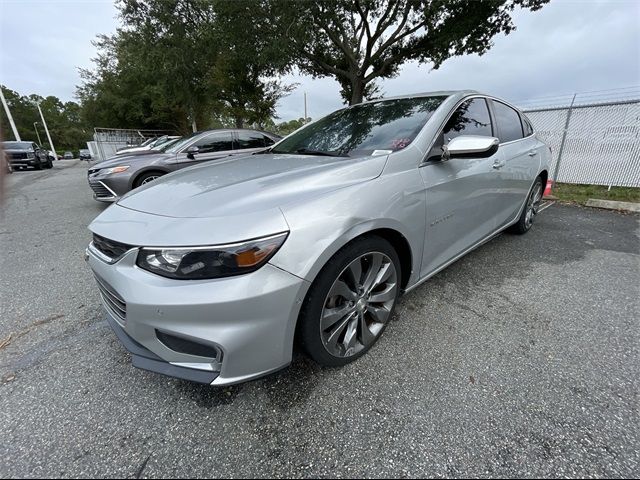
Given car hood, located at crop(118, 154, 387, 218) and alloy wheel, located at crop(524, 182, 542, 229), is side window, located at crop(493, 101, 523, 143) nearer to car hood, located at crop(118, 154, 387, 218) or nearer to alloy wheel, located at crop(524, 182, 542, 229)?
alloy wheel, located at crop(524, 182, 542, 229)

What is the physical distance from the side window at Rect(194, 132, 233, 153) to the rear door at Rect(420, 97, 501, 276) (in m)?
4.86

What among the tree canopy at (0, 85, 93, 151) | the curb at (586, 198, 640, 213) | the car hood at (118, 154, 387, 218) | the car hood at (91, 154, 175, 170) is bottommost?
the curb at (586, 198, 640, 213)

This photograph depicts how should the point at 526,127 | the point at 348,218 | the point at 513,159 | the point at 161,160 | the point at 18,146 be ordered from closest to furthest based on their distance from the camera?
the point at 348,218, the point at 513,159, the point at 526,127, the point at 161,160, the point at 18,146

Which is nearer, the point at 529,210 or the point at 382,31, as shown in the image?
the point at 529,210

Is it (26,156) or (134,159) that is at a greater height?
(26,156)

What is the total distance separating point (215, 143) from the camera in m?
6.04

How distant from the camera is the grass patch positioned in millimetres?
5785

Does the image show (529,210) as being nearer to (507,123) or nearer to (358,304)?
(507,123)

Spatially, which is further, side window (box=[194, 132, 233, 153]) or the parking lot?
side window (box=[194, 132, 233, 153])

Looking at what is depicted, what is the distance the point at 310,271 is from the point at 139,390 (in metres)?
1.21

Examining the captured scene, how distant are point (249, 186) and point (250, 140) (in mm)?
5335

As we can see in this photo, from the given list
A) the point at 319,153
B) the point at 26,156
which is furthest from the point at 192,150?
the point at 26,156

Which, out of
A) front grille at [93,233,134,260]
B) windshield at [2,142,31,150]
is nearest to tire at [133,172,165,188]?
front grille at [93,233,134,260]

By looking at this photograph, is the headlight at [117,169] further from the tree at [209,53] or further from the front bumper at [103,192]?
the tree at [209,53]
